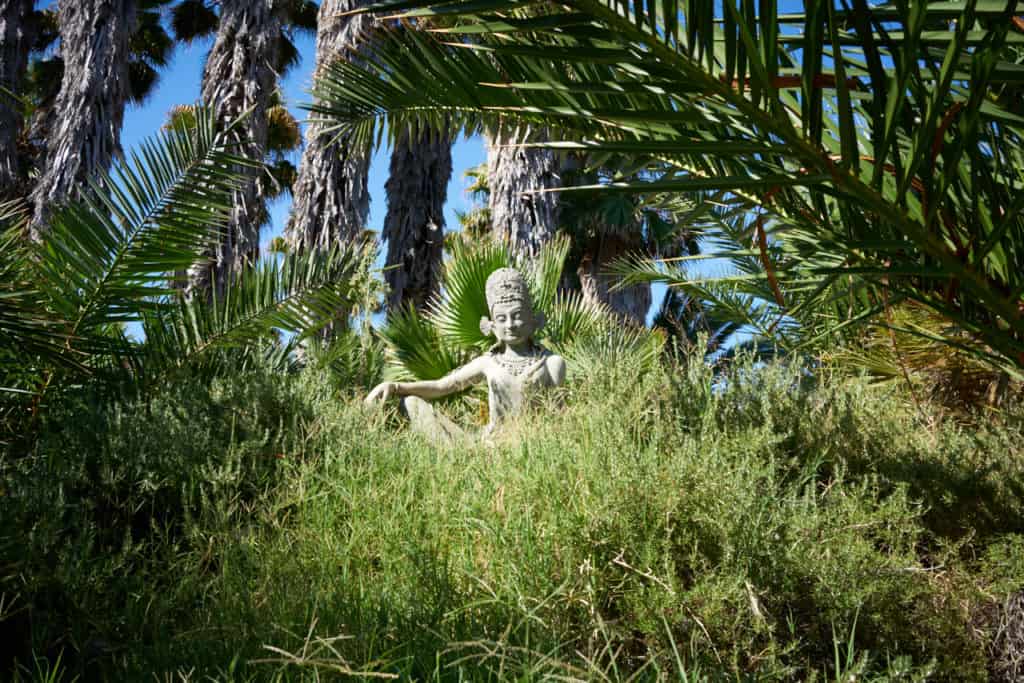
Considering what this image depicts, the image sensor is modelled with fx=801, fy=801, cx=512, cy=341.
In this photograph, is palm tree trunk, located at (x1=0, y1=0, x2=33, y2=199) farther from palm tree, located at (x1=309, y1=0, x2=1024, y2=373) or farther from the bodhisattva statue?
palm tree, located at (x1=309, y1=0, x2=1024, y2=373)

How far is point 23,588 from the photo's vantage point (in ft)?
7.66

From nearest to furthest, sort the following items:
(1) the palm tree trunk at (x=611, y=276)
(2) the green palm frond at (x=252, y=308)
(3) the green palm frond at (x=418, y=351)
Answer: (2) the green palm frond at (x=252, y=308)
(3) the green palm frond at (x=418, y=351)
(1) the palm tree trunk at (x=611, y=276)

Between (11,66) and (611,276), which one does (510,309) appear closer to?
(11,66)

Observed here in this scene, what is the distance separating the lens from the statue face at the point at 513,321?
4.89 metres

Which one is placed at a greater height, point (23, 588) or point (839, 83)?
point (839, 83)

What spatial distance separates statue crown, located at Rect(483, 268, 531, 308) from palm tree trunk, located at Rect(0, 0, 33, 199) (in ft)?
23.9

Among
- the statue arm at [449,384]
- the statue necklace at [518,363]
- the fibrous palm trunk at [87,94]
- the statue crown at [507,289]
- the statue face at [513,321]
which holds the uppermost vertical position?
the fibrous palm trunk at [87,94]

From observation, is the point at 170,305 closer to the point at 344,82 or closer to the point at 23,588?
the point at 344,82

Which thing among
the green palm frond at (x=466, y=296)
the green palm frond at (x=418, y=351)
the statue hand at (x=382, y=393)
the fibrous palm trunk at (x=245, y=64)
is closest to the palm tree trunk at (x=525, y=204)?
the green palm frond at (x=466, y=296)

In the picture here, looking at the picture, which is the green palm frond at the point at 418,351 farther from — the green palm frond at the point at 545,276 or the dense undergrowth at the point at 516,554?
Result: the dense undergrowth at the point at 516,554

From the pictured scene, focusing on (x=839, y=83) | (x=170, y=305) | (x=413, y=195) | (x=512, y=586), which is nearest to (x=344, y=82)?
(x=170, y=305)

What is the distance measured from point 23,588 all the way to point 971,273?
261 cm

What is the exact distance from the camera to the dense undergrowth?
2.09 m

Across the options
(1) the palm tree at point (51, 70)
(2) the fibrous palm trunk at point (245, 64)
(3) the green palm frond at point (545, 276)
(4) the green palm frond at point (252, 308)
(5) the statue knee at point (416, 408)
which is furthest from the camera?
(1) the palm tree at point (51, 70)
